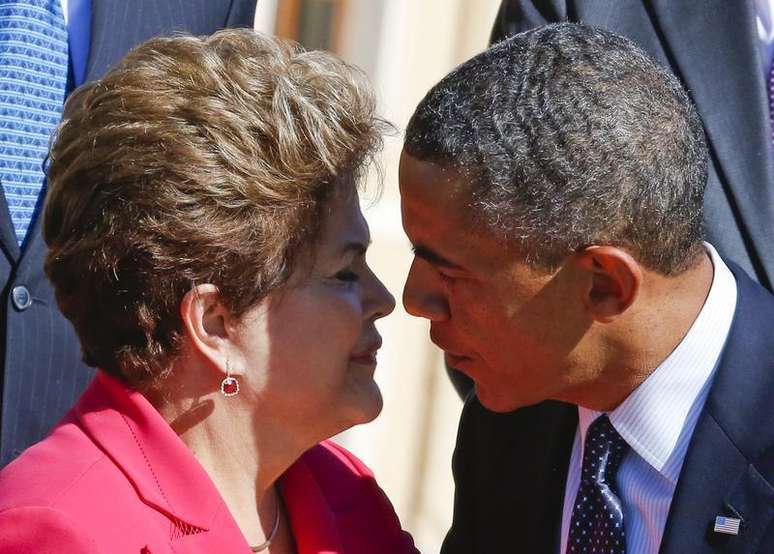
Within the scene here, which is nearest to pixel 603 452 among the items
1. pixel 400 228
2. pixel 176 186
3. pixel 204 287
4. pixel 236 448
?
pixel 236 448

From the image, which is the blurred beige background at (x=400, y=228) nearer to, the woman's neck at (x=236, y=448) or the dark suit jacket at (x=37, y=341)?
the dark suit jacket at (x=37, y=341)

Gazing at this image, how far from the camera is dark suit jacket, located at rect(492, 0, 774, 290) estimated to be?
122 inches

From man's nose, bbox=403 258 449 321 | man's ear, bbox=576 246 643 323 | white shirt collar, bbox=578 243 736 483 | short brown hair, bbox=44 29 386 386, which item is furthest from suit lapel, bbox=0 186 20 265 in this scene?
white shirt collar, bbox=578 243 736 483

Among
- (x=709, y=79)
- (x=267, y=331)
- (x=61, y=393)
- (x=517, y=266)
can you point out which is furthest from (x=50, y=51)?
(x=709, y=79)

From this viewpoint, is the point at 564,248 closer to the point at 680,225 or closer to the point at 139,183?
the point at 680,225

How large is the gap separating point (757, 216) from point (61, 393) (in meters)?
1.67

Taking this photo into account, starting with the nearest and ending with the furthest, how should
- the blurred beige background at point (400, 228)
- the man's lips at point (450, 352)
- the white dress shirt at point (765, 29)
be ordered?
the man's lips at point (450, 352), the white dress shirt at point (765, 29), the blurred beige background at point (400, 228)

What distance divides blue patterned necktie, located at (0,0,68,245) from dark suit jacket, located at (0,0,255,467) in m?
0.08

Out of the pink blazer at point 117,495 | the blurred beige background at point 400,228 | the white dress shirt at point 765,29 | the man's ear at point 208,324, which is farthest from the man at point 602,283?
the blurred beige background at point 400,228

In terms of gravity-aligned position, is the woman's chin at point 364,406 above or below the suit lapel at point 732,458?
below

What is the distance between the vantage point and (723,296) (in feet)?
8.46

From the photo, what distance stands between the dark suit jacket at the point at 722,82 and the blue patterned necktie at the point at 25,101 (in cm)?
110

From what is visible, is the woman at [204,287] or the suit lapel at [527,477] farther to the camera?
the suit lapel at [527,477]

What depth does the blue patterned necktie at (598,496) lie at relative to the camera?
257cm
